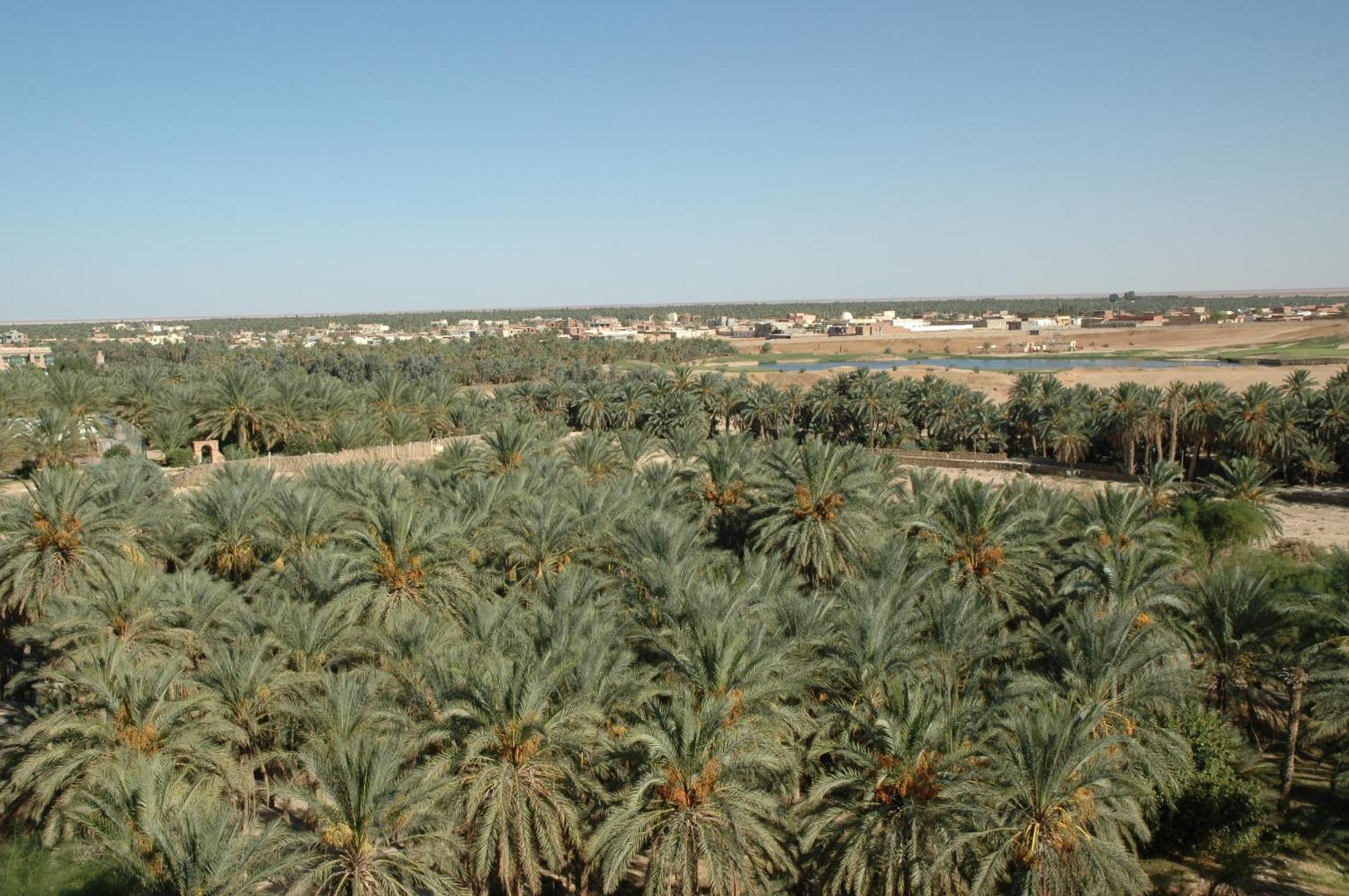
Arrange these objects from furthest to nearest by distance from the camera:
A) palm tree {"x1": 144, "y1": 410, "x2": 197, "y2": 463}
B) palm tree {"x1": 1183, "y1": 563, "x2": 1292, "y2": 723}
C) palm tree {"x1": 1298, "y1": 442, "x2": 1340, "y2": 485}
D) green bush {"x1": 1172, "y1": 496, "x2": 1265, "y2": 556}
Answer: palm tree {"x1": 1298, "y1": 442, "x2": 1340, "y2": 485} → palm tree {"x1": 144, "y1": 410, "x2": 197, "y2": 463} → green bush {"x1": 1172, "y1": 496, "x2": 1265, "y2": 556} → palm tree {"x1": 1183, "y1": 563, "x2": 1292, "y2": 723}

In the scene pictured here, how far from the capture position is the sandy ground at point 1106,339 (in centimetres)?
12750

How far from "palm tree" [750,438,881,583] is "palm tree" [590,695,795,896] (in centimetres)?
761

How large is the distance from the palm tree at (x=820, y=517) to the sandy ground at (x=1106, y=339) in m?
118

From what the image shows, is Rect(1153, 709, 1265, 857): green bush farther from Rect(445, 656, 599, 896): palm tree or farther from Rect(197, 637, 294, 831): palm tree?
Rect(197, 637, 294, 831): palm tree

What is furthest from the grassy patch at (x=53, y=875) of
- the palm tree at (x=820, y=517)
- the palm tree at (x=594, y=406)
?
the palm tree at (x=594, y=406)

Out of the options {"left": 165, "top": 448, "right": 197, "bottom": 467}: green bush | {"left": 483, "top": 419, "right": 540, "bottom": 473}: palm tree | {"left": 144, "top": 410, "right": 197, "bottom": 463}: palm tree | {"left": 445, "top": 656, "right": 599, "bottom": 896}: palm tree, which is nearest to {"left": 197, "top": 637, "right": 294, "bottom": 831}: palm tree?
{"left": 445, "top": 656, "right": 599, "bottom": 896}: palm tree

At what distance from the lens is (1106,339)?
149 meters

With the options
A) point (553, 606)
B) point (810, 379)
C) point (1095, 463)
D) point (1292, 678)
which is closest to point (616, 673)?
point (553, 606)

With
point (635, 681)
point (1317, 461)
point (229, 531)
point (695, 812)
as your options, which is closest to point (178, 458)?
point (229, 531)

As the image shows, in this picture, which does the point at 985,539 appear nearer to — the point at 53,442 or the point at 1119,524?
the point at 1119,524

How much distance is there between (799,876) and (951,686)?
3.77 m

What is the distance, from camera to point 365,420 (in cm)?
4272

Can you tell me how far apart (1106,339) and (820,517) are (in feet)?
478

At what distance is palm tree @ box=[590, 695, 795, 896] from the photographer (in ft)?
40.2
